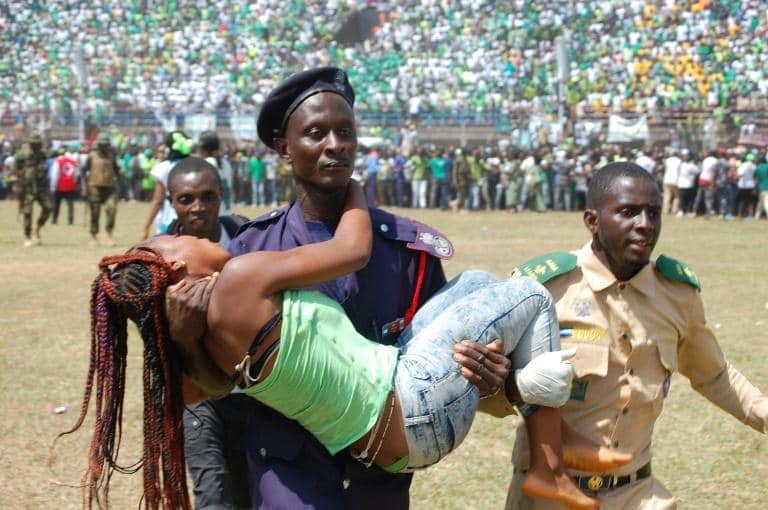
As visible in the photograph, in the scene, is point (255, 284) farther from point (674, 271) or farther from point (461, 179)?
point (461, 179)

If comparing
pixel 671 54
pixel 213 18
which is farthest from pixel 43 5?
pixel 671 54

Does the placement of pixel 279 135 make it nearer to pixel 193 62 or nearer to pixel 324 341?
pixel 324 341

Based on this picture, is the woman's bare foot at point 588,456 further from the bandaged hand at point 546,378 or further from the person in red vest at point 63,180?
the person in red vest at point 63,180

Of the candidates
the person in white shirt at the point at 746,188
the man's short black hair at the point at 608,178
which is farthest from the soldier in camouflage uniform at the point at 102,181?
the man's short black hair at the point at 608,178

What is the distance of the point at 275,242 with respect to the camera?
3.37m

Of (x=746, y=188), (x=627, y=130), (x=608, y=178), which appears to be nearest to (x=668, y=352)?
(x=608, y=178)

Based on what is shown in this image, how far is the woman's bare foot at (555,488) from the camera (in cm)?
328

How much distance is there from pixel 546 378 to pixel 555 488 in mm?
403

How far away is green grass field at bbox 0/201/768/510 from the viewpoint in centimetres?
612

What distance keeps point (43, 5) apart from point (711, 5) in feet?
85.8

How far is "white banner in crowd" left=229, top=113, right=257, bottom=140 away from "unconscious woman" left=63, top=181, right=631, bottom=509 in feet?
103

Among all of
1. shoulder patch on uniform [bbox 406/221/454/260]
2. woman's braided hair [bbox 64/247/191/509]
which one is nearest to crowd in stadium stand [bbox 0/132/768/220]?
shoulder patch on uniform [bbox 406/221/454/260]

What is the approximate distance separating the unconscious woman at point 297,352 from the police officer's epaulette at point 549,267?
55 centimetres

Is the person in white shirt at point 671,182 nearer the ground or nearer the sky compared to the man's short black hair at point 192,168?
nearer the ground
